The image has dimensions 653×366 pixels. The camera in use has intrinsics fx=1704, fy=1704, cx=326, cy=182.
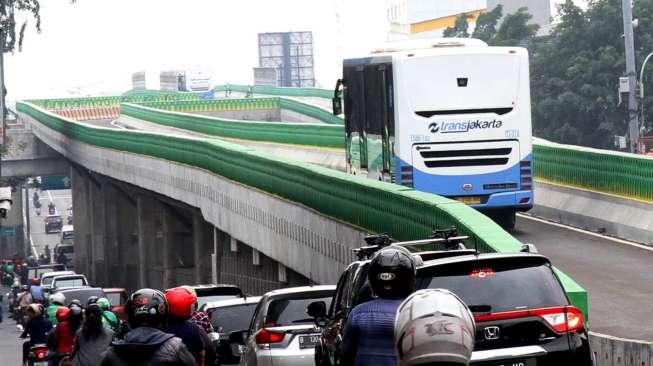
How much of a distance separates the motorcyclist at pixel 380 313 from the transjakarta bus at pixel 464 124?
2068 cm

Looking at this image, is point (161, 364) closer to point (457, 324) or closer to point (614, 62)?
point (457, 324)

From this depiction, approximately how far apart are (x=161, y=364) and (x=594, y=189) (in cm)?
2206

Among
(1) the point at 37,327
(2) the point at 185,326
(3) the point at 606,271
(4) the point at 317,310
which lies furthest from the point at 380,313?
(1) the point at 37,327

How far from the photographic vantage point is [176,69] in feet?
625

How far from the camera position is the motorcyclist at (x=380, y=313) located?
757cm

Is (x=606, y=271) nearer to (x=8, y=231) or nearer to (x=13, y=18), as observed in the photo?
(x=13, y=18)

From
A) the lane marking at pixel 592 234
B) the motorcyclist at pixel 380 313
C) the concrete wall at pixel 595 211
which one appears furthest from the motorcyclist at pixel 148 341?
the concrete wall at pixel 595 211

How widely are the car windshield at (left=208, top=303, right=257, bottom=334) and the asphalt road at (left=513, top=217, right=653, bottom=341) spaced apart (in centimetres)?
391

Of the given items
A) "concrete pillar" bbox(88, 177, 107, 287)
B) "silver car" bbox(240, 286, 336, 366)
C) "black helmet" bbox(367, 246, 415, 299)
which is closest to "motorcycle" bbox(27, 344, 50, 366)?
"silver car" bbox(240, 286, 336, 366)

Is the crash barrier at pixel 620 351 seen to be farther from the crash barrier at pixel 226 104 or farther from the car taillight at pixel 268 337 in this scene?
the crash barrier at pixel 226 104

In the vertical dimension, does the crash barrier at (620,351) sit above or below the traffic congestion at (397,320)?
below

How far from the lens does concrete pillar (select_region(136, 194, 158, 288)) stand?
73438mm

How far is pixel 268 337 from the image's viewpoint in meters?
15.6

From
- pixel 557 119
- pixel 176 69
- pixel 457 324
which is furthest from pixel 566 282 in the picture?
pixel 176 69
